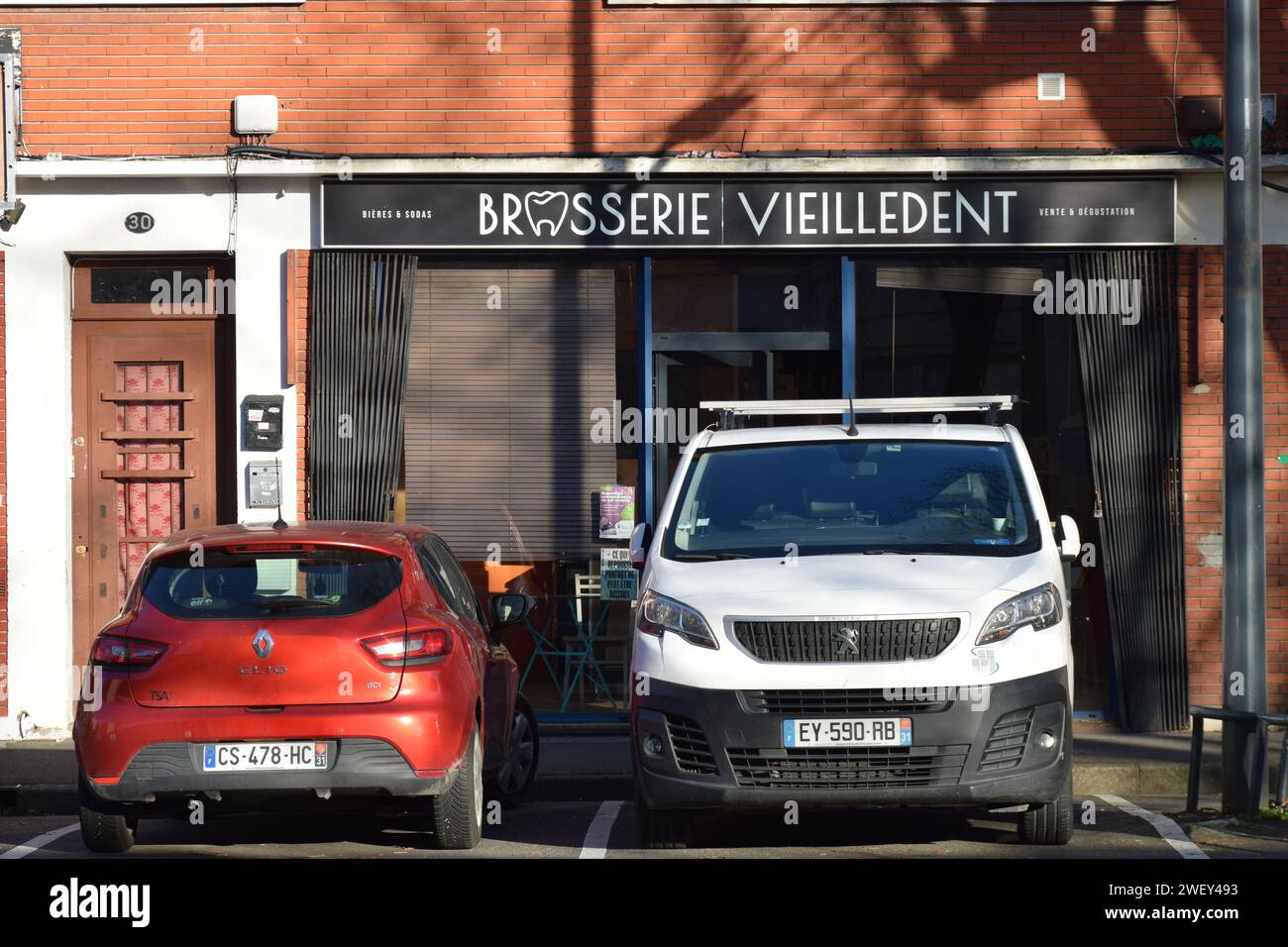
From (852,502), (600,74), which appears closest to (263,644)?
(852,502)

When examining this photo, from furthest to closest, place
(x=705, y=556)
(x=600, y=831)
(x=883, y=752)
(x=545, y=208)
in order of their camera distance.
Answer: (x=545, y=208) < (x=600, y=831) < (x=705, y=556) < (x=883, y=752)

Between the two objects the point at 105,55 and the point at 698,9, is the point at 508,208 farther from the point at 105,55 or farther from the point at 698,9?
the point at 105,55

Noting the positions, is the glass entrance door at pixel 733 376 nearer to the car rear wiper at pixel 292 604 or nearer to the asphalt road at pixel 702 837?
the asphalt road at pixel 702 837

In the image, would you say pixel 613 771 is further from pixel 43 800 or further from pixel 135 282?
pixel 135 282

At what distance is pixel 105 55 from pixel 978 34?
6469 millimetres

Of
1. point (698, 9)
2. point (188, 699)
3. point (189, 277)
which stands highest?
point (698, 9)

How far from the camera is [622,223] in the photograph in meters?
11.9

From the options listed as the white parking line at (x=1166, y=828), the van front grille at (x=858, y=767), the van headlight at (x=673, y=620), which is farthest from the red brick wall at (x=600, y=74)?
the van front grille at (x=858, y=767)

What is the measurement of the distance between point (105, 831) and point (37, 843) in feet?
2.89

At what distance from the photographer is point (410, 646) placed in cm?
708

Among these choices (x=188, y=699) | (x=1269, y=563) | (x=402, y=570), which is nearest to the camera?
(x=188, y=699)

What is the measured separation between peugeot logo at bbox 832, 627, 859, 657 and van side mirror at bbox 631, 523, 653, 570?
1421 millimetres

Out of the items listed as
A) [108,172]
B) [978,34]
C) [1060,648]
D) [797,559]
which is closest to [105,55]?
[108,172]

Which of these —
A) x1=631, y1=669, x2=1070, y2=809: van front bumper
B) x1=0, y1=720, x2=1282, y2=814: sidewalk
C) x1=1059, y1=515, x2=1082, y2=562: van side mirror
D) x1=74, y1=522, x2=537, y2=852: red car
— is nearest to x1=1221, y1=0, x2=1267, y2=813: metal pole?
x1=1059, y1=515, x2=1082, y2=562: van side mirror
